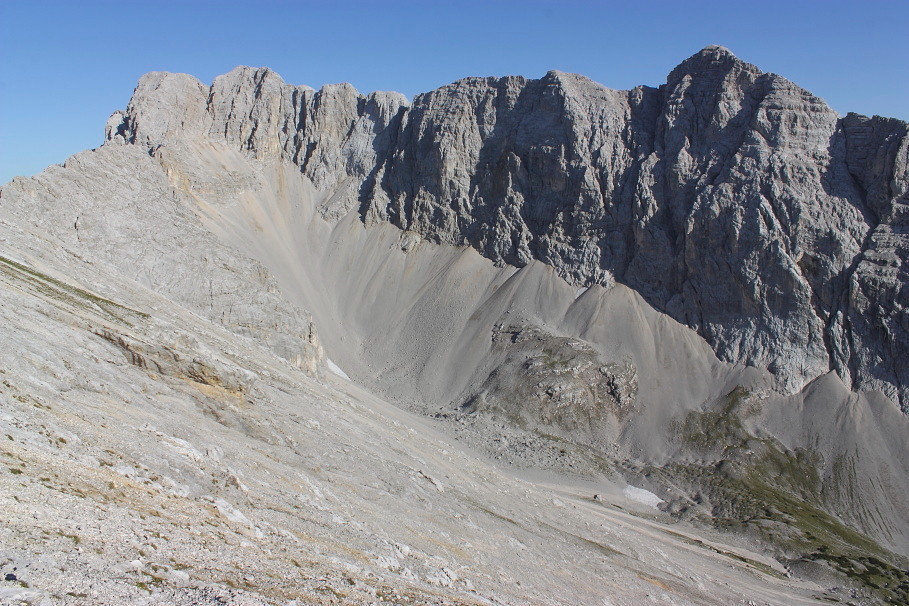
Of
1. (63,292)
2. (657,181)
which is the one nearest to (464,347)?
(657,181)

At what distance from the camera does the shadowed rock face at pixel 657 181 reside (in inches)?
3501

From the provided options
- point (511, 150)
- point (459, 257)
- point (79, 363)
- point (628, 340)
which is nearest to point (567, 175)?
point (511, 150)

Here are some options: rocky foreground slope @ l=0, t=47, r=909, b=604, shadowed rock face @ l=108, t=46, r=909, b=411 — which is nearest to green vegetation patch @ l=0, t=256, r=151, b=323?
rocky foreground slope @ l=0, t=47, r=909, b=604

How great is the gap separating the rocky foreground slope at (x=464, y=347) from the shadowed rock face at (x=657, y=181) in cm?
Answer: 45

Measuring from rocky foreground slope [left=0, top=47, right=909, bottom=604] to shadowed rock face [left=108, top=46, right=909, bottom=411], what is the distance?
446 mm

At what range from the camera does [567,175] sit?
11000 centimetres

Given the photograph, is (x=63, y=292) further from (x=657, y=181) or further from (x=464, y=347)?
(x=657, y=181)

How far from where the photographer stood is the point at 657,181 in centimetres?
10394

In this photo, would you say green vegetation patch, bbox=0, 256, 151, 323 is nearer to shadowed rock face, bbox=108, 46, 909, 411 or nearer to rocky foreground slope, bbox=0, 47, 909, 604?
rocky foreground slope, bbox=0, 47, 909, 604

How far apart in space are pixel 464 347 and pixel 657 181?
40834mm

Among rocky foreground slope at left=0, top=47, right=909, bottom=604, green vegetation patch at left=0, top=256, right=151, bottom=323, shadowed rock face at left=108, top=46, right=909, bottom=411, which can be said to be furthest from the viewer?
shadowed rock face at left=108, top=46, right=909, bottom=411

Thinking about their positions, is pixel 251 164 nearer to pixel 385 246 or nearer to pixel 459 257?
pixel 385 246

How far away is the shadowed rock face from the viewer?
88.9 metres

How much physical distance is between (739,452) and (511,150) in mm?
62896
